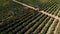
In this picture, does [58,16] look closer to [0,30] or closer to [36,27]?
[36,27]

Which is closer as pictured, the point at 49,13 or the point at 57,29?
the point at 57,29

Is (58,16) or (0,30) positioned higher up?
(58,16)

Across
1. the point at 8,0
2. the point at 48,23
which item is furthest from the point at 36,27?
the point at 8,0

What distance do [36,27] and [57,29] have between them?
592 centimetres

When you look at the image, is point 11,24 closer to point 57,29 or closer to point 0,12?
point 0,12

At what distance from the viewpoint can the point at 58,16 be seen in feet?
128

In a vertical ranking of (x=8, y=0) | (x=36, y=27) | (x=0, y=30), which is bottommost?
(x=0, y=30)

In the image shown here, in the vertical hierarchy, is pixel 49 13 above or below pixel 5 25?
above

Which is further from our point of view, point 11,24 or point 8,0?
point 8,0

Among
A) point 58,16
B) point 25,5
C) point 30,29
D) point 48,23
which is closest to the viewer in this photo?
point 30,29

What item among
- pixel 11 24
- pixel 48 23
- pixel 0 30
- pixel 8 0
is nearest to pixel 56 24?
pixel 48 23

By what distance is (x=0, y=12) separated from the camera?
1378 inches

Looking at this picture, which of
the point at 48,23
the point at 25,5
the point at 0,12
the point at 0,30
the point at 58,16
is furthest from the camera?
the point at 25,5

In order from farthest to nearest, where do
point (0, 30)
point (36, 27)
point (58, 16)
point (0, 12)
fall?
1. point (58, 16)
2. point (0, 12)
3. point (36, 27)
4. point (0, 30)
